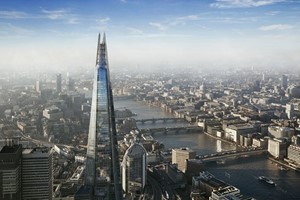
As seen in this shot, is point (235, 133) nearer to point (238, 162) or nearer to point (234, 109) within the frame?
point (238, 162)

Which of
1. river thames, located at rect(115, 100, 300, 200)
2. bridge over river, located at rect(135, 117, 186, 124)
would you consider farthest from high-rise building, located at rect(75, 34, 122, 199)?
bridge over river, located at rect(135, 117, 186, 124)

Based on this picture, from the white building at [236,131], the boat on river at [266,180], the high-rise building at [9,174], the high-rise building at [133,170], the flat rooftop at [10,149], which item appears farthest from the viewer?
the white building at [236,131]

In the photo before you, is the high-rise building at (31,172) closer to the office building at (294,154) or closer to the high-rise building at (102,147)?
the high-rise building at (102,147)

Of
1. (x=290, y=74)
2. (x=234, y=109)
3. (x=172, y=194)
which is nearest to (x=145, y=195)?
(x=172, y=194)

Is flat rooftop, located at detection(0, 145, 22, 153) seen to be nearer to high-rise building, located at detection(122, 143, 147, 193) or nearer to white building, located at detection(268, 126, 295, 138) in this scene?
high-rise building, located at detection(122, 143, 147, 193)

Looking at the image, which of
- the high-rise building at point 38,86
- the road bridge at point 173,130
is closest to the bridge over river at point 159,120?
the road bridge at point 173,130

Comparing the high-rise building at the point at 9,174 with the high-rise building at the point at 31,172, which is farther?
the high-rise building at the point at 31,172

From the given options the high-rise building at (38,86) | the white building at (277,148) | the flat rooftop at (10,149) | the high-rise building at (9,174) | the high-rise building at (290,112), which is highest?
the high-rise building at (38,86)
